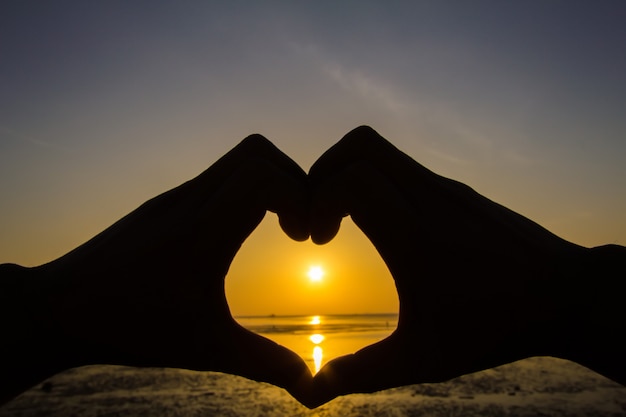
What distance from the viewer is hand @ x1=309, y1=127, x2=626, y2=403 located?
6.06 ft

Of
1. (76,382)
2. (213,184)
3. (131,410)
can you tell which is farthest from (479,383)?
(213,184)

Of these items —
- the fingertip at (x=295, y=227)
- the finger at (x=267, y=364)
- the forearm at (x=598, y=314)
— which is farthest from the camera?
the fingertip at (x=295, y=227)

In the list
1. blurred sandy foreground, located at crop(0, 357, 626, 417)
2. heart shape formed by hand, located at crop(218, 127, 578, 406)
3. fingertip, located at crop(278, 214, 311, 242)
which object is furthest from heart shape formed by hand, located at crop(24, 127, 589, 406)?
blurred sandy foreground, located at crop(0, 357, 626, 417)

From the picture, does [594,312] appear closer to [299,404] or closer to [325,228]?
[325,228]

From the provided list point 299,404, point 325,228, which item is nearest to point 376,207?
point 325,228

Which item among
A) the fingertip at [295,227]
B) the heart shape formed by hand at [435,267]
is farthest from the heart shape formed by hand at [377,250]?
the fingertip at [295,227]

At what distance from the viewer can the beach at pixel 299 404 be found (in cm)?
679

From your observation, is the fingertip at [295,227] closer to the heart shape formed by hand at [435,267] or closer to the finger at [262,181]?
the finger at [262,181]

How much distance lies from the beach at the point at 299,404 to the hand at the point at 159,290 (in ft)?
17.3

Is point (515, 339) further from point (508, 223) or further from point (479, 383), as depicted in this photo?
point (479, 383)

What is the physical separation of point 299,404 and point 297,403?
0.82 feet

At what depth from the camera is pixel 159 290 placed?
1902 mm

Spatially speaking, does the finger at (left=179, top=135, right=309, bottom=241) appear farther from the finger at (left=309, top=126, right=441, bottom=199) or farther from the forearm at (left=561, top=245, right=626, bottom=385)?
the forearm at (left=561, top=245, right=626, bottom=385)

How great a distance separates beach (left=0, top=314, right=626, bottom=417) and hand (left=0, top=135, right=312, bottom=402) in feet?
→ 17.3
